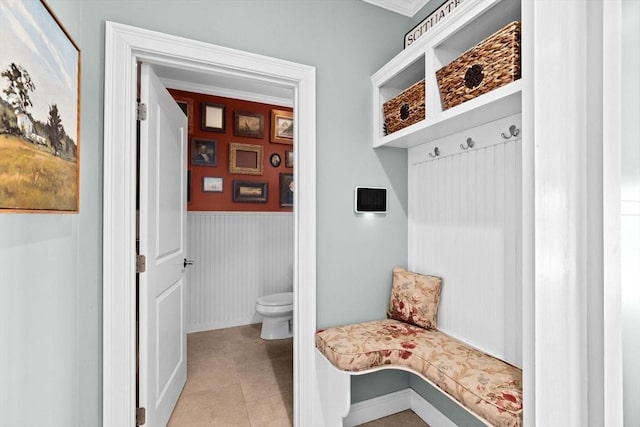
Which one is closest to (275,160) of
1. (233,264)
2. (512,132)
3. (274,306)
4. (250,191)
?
(250,191)

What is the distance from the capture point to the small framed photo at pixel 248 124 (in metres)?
3.41

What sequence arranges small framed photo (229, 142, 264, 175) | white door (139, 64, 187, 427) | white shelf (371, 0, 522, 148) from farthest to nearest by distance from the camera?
small framed photo (229, 142, 264, 175) < white door (139, 64, 187, 427) < white shelf (371, 0, 522, 148)

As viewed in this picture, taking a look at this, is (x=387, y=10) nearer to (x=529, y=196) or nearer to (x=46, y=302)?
(x=529, y=196)

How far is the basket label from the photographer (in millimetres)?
Result: 1479

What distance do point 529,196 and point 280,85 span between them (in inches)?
54.3

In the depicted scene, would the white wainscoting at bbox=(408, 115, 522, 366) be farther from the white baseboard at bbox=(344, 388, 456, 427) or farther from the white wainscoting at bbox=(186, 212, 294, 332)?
the white wainscoting at bbox=(186, 212, 294, 332)

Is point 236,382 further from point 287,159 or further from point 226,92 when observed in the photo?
point 226,92

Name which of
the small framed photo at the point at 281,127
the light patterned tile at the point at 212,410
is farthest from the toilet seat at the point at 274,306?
the small framed photo at the point at 281,127

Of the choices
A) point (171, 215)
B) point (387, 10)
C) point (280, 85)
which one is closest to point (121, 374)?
point (171, 215)

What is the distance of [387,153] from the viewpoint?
201 cm

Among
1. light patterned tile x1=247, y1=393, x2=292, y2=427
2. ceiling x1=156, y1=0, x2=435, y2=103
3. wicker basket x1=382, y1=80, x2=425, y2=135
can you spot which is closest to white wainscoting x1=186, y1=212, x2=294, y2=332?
ceiling x1=156, y1=0, x2=435, y2=103

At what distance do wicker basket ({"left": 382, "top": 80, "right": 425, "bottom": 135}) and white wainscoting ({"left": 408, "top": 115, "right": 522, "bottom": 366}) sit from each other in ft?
0.85

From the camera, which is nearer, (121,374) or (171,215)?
(121,374)

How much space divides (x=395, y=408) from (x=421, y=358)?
85 centimetres
